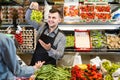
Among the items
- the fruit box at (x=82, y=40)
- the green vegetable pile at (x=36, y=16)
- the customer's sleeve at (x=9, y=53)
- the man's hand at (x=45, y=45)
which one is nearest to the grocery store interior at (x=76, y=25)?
the fruit box at (x=82, y=40)

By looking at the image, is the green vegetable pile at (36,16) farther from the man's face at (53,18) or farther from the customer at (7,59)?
the customer at (7,59)

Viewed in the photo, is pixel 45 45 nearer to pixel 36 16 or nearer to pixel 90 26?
pixel 36 16

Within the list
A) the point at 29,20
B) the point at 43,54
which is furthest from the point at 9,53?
the point at 29,20

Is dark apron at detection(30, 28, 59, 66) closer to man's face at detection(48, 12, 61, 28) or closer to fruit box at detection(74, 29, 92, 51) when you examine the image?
man's face at detection(48, 12, 61, 28)

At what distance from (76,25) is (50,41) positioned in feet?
2.60

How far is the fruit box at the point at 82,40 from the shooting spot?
6.32m

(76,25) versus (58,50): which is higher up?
(76,25)

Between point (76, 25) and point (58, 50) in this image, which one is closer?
point (58, 50)

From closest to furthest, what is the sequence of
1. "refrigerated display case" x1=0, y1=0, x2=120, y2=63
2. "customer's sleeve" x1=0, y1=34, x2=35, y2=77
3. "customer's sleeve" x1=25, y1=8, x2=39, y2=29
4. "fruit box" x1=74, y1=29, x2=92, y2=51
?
"customer's sleeve" x1=0, y1=34, x2=35, y2=77
"customer's sleeve" x1=25, y1=8, x2=39, y2=29
"refrigerated display case" x1=0, y1=0, x2=120, y2=63
"fruit box" x1=74, y1=29, x2=92, y2=51

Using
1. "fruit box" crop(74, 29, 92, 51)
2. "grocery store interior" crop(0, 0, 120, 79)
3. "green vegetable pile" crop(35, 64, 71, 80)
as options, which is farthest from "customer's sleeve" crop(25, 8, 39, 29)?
"green vegetable pile" crop(35, 64, 71, 80)

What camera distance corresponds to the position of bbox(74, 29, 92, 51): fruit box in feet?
20.7

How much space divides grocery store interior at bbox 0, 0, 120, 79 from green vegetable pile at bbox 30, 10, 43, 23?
118mm

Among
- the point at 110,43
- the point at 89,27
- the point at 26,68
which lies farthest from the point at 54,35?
the point at 26,68

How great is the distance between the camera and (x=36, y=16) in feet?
19.5
